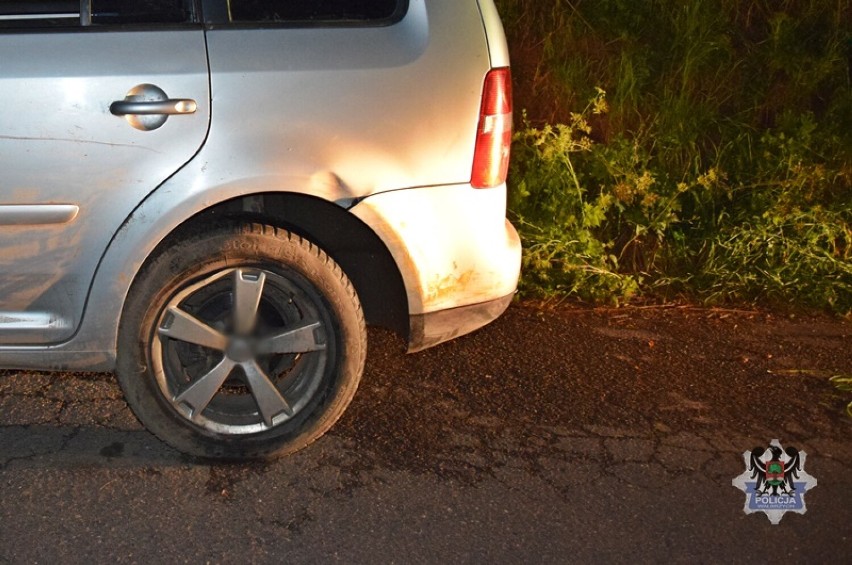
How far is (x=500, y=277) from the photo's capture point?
3475mm

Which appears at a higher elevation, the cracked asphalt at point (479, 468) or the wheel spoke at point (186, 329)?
the wheel spoke at point (186, 329)

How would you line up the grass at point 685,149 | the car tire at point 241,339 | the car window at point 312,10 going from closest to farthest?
the car window at point 312,10, the car tire at point 241,339, the grass at point 685,149

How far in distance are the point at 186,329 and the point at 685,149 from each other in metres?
3.13

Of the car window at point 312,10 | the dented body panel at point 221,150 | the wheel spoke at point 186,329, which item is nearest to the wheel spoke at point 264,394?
the wheel spoke at point 186,329

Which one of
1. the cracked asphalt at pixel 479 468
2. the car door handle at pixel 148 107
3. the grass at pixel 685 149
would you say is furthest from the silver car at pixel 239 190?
the grass at pixel 685 149

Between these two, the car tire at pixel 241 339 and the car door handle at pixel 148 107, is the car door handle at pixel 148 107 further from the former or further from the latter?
the car tire at pixel 241 339

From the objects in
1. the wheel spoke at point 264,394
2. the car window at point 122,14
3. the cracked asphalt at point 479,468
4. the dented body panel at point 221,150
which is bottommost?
the cracked asphalt at point 479,468

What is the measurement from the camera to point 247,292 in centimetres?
326

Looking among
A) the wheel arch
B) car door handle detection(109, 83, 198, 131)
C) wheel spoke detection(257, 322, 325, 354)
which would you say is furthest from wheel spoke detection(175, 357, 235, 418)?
car door handle detection(109, 83, 198, 131)

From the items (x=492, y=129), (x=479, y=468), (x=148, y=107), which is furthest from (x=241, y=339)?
(x=492, y=129)

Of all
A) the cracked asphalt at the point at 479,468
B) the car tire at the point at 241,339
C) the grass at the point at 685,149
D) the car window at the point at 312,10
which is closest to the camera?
the cracked asphalt at the point at 479,468

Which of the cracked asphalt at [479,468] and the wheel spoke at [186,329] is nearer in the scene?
the cracked asphalt at [479,468]

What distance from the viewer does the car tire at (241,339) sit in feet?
10.6

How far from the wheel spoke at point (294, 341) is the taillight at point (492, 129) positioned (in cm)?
74
